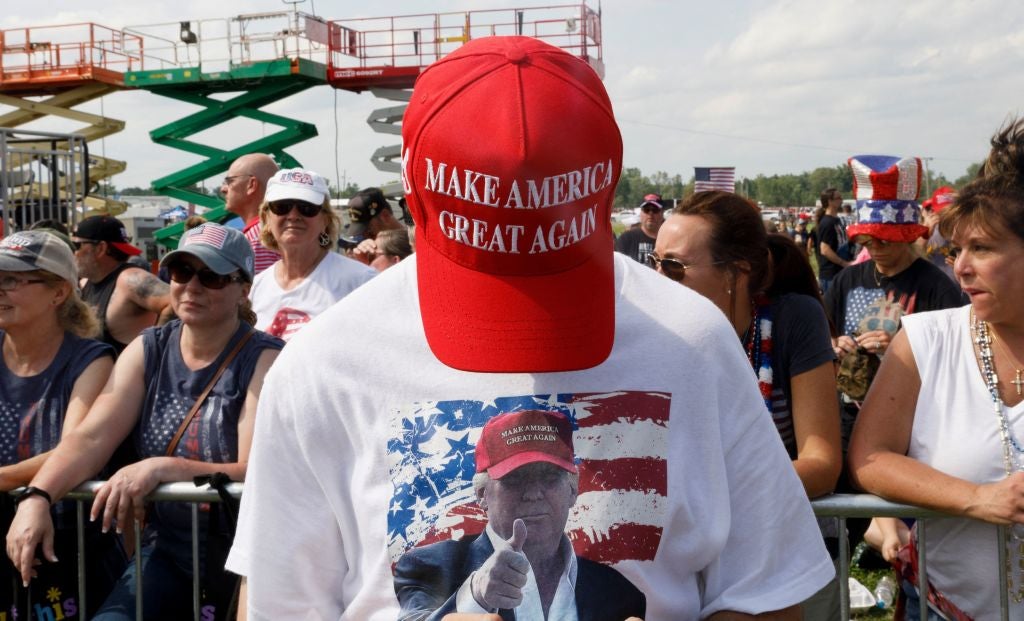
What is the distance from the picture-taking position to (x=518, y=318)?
1.32 m

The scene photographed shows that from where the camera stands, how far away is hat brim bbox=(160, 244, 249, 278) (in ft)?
11.7

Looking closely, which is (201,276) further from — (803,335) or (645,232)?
(645,232)

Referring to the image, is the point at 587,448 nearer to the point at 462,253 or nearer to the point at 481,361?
the point at 481,361

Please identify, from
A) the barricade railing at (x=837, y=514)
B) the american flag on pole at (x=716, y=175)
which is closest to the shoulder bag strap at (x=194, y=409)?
the barricade railing at (x=837, y=514)

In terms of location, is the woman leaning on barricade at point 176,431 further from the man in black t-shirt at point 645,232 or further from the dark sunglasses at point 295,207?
the man in black t-shirt at point 645,232

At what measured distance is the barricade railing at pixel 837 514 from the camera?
8.42ft

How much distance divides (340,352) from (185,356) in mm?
2264

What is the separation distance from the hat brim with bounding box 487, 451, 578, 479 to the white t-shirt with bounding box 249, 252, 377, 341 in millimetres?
3421

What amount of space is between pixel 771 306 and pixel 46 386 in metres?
2.45

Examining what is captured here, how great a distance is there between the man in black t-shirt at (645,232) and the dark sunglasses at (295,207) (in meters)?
5.25

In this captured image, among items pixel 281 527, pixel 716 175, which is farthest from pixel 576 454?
pixel 716 175

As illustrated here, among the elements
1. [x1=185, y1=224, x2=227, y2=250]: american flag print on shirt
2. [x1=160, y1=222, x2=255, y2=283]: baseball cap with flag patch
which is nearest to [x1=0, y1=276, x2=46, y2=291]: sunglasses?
[x1=160, y1=222, x2=255, y2=283]: baseball cap with flag patch

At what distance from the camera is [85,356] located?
11.7 ft

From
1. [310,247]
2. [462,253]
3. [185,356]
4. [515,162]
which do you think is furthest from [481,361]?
[310,247]
